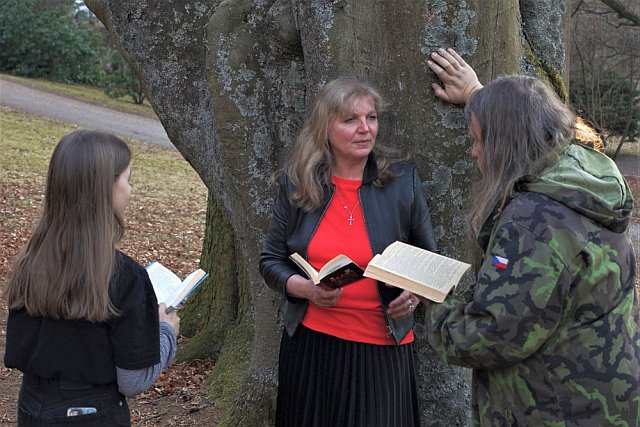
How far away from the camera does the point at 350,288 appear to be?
127 inches

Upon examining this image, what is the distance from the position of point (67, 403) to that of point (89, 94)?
A: 932 inches

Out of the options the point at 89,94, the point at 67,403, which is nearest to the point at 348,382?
the point at 67,403

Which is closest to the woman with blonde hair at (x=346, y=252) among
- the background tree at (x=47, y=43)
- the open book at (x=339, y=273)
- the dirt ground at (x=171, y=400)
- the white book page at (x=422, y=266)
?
the open book at (x=339, y=273)


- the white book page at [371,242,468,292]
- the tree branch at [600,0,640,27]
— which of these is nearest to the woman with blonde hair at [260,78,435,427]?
the white book page at [371,242,468,292]

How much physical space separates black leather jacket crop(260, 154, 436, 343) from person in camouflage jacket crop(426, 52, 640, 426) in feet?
2.34

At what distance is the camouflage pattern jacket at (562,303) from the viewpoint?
7.64 ft


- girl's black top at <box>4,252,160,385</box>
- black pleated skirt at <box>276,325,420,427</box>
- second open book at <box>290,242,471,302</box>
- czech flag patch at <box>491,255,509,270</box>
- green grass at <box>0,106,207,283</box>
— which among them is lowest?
green grass at <box>0,106,207,283</box>

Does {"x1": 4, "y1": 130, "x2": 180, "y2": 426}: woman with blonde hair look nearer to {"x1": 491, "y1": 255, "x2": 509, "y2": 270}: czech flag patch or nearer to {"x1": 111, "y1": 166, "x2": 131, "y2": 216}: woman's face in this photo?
{"x1": 111, "y1": 166, "x2": 131, "y2": 216}: woman's face

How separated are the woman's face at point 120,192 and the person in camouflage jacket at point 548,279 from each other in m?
1.10

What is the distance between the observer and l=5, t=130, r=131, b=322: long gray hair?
2.58 metres

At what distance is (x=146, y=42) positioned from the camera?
4.54 metres

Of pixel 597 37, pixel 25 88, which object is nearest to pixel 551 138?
pixel 597 37

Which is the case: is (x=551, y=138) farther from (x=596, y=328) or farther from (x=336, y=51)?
(x=336, y=51)

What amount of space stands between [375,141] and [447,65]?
1.40 ft
